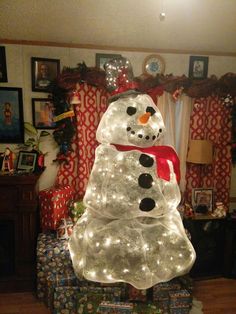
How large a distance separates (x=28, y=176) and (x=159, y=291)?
4.84ft

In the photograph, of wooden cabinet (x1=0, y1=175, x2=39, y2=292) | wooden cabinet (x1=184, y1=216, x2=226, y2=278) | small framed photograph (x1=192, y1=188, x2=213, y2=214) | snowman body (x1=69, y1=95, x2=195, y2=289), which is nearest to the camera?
snowman body (x1=69, y1=95, x2=195, y2=289)

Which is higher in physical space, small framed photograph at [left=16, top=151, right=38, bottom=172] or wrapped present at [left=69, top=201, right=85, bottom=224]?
small framed photograph at [left=16, top=151, right=38, bottom=172]

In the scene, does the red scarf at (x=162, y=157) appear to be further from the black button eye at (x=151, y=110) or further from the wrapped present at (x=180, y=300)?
the wrapped present at (x=180, y=300)

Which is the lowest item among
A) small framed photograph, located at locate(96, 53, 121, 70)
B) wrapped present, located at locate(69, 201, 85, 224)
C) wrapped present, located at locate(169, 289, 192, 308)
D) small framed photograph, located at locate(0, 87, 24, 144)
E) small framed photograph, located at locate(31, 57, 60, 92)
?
wrapped present, located at locate(169, 289, 192, 308)

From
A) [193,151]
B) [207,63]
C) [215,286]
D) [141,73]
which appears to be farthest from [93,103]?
[215,286]

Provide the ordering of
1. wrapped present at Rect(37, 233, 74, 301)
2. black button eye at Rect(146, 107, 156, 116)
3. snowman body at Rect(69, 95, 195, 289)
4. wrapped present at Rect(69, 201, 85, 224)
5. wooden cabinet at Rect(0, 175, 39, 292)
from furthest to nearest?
1. wrapped present at Rect(69, 201, 85, 224)
2. wooden cabinet at Rect(0, 175, 39, 292)
3. wrapped present at Rect(37, 233, 74, 301)
4. black button eye at Rect(146, 107, 156, 116)
5. snowman body at Rect(69, 95, 195, 289)

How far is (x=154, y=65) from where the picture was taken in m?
2.94

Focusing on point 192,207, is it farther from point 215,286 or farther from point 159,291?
point 159,291

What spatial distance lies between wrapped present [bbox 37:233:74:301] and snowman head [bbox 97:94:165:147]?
1.11m

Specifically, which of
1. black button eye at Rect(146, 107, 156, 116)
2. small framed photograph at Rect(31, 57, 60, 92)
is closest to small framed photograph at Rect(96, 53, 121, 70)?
small framed photograph at Rect(31, 57, 60, 92)

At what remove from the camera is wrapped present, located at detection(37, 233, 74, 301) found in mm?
2285

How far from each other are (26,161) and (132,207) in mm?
1450

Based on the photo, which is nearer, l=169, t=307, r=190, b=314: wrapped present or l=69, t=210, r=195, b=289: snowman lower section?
l=69, t=210, r=195, b=289: snowman lower section

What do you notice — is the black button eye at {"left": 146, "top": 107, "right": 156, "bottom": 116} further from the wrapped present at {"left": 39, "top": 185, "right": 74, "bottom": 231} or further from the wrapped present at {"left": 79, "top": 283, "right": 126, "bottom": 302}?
the wrapped present at {"left": 79, "top": 283, "right": 126, "bottom": 302}
